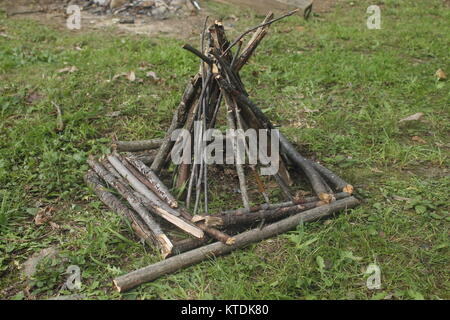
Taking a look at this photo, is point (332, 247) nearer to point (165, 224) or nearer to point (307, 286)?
point (307, 286)

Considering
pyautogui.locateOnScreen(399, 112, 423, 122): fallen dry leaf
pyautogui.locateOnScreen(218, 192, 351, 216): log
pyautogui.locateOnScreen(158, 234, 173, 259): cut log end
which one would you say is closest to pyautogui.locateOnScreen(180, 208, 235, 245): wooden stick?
pyautogui.locateOnScreen(218, 192, 351, 216): log

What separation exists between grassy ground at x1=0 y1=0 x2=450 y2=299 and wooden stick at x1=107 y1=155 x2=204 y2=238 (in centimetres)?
27

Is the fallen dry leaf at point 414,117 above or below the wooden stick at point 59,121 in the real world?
above

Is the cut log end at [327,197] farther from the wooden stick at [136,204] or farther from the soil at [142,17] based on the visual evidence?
the soil at [142,17]

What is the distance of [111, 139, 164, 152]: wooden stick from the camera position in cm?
431

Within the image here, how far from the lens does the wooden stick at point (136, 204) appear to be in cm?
319

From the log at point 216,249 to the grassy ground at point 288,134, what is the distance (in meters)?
0.06

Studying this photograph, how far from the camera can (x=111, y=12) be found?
901 cm

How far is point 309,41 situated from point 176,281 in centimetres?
543

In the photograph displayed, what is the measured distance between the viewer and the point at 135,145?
437cm

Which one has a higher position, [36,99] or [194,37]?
[194,37]

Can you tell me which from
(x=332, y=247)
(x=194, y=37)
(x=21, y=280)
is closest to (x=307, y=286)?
(x=332, y=247)

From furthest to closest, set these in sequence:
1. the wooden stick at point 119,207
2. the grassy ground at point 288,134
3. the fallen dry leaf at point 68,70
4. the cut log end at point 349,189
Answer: the fallen dry leaf at point 68,70 < the cut log end at point 349,189 < the wooden stick at point 119,207 < the grassy ground at point 288,134

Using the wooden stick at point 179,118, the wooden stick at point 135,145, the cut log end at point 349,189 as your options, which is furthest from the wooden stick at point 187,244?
the wooden stick at point 135,145
